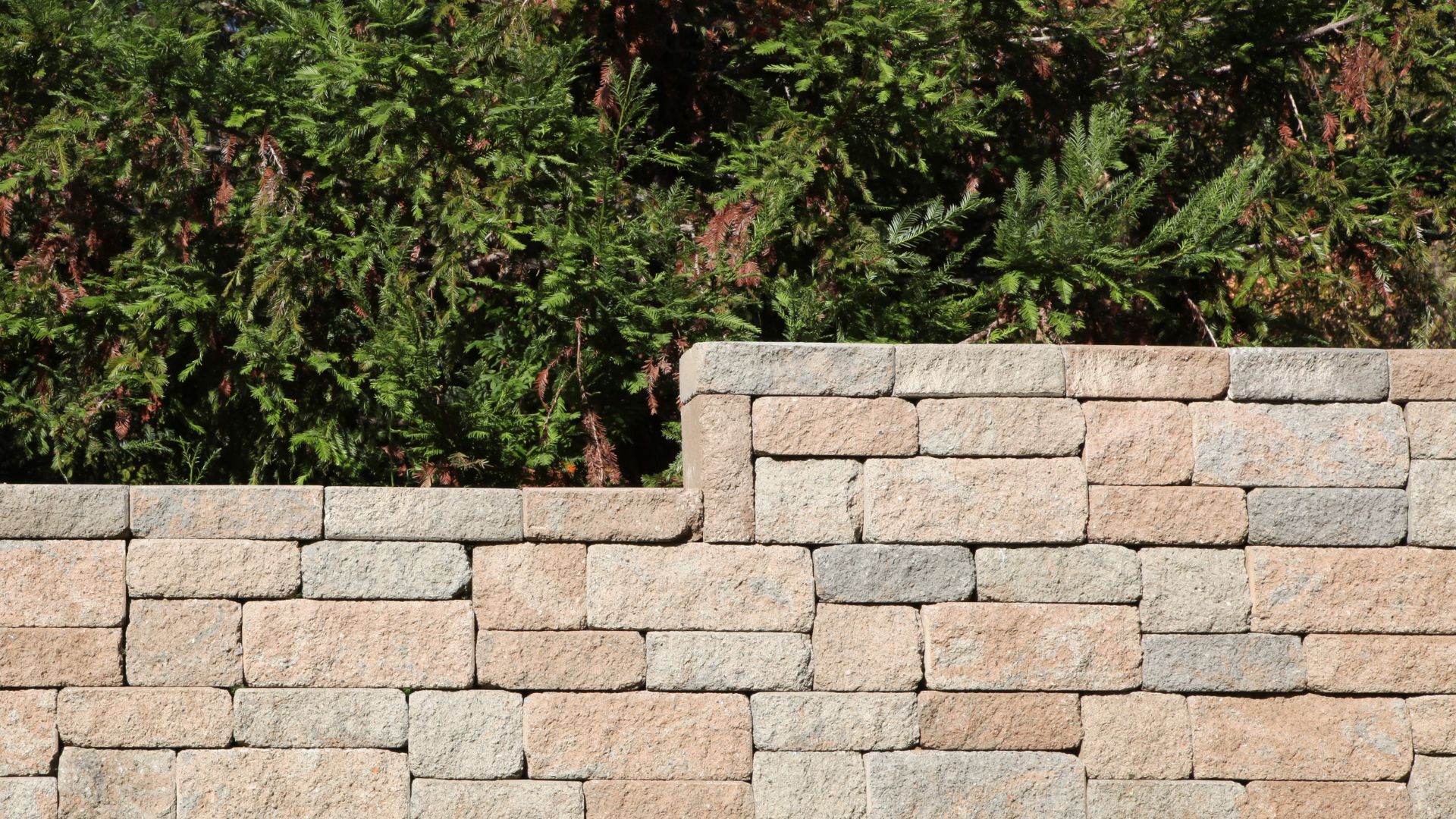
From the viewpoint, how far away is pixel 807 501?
380cm

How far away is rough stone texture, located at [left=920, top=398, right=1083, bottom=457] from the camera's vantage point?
382 centimetres

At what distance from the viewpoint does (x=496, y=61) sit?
14.4 feet

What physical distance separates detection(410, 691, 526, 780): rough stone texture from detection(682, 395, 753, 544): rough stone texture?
882 mm

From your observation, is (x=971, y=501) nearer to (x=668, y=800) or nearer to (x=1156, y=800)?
(x=1156, y=800)

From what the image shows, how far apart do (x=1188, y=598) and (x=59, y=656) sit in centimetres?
363

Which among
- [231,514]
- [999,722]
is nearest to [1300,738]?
[999,722]

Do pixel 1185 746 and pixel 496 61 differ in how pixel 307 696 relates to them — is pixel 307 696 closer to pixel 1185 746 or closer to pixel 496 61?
pixel 496 61

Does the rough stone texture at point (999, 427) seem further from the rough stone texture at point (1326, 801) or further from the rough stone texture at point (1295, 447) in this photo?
the rough stone texture at point (1326, 801)

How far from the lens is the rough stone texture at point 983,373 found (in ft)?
12.5

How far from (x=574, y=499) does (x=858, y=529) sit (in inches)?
36.1

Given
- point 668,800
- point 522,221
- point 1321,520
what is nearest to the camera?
point 668,800

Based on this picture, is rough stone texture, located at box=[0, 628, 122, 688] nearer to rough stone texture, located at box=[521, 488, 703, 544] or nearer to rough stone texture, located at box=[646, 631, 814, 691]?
rough stone texture, located at box=[521, 488, 703, 544]

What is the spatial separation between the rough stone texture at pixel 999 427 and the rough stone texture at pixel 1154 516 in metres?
0.21

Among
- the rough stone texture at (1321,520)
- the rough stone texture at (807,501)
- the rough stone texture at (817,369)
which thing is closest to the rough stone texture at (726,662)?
the rough stone texture at (807,501)
